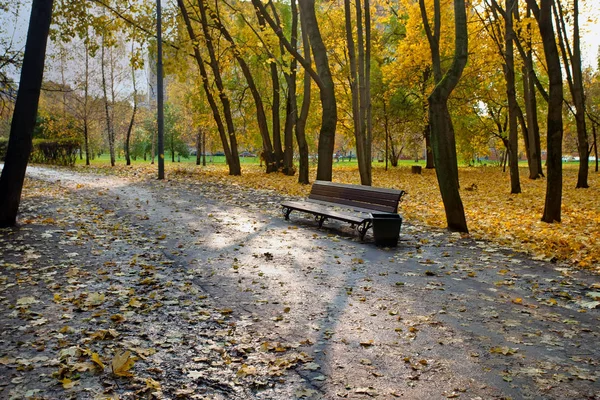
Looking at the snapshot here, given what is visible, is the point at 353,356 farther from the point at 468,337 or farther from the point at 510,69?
the point at 510,69

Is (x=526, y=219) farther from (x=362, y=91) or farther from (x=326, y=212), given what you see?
(x=362, y=91)

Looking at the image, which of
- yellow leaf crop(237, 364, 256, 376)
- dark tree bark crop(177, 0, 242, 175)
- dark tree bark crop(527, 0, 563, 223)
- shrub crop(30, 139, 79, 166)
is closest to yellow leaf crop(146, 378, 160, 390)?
yellow leaf crop(237, 364, 256, 376)

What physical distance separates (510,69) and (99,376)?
52.9ft

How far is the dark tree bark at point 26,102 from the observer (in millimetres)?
8664

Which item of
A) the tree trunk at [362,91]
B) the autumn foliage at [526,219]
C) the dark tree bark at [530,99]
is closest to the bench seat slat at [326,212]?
the autumn foliage at [526,219]

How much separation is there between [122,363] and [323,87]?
12.6 metres

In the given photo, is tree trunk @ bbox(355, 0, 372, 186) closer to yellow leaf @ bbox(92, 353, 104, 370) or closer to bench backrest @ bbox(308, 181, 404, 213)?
bench backrest @ bbox(308, 181, 404, 213)

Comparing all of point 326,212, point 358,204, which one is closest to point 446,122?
point 358,204

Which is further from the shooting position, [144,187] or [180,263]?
[144,187]

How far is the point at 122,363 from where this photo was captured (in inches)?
143

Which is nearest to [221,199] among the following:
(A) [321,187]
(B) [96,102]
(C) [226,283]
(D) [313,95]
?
(A) [321,187]

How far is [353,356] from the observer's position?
3.85 m

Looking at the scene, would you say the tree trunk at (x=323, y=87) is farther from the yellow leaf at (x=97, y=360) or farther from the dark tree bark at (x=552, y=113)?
the yellow leaf at (x=97, y=360)

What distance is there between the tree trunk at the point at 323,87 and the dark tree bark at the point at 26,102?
7.84m
